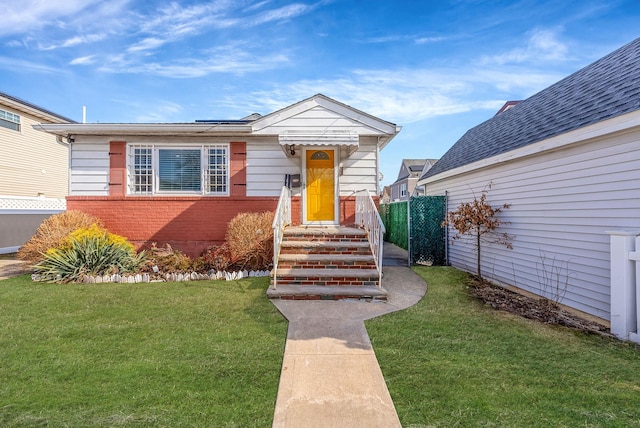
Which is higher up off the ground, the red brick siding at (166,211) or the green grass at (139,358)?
the red brick siding at (166,211)

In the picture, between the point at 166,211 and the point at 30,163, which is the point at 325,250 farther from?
the point at 30,163

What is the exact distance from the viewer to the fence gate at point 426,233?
8.91 meters

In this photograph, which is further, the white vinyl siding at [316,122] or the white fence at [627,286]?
the white vinyl siding at [316,122]

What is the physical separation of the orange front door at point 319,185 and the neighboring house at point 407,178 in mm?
25674

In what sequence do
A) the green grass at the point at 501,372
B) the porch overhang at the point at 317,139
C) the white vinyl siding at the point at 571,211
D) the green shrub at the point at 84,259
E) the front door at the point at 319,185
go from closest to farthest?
the green grass at the point at 501,372 < the white vinyl siding at the point at 571,211 < the green shrub at the point at 84,259 < the porch overhang at the point at 317,139 < the front door at the point at 319,185

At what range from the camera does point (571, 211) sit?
5066mm

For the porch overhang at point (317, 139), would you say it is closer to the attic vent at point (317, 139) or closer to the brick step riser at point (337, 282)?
the attic vent at point (317, 139)

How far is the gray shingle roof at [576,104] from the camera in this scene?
471 cm

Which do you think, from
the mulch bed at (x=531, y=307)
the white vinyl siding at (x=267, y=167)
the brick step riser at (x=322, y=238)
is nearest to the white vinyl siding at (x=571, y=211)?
the mulch bed at (x=531, y=307)

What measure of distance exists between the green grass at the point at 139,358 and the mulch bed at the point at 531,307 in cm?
370

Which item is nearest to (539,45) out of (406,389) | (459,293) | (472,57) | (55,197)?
(472,57)

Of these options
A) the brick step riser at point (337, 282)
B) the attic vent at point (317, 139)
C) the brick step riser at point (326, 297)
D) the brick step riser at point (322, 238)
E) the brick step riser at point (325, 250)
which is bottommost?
the brick step riser at point (326, 297)

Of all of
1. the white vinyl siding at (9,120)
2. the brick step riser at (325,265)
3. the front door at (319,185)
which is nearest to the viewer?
the brick step riser at (325,265)

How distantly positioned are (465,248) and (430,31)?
745cm
